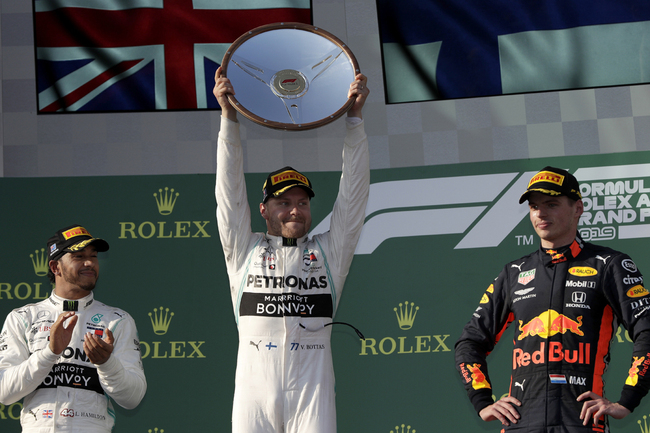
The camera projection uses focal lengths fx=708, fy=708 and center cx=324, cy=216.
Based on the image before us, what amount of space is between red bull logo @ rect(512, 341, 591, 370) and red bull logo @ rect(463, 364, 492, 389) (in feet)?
0.46

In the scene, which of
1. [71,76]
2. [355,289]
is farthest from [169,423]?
[71,76]

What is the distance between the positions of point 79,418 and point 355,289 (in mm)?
1686

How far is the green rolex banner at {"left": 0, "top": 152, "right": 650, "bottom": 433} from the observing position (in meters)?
3.70

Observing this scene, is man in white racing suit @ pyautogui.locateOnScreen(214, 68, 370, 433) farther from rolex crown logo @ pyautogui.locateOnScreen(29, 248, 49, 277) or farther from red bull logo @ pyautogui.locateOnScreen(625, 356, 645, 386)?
rolex crown logo @ pyautogui.locateOnScreen(29, 248, 49, 277)

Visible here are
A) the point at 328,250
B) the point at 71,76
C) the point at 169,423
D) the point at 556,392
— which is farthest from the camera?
the point at 71,76

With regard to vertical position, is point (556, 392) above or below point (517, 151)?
below

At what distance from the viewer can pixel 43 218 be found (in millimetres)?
3842

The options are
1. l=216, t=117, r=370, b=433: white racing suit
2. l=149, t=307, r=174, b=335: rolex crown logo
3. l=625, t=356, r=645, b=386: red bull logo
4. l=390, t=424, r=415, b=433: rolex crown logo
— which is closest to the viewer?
l=625, t=356, r=645, b=386: red bull logo

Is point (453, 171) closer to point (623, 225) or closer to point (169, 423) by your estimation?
point (623, 225)

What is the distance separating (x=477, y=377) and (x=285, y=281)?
77cm

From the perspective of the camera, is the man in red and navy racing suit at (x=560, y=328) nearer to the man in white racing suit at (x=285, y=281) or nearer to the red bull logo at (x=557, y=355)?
the red bull logo at (x=557, y=355)

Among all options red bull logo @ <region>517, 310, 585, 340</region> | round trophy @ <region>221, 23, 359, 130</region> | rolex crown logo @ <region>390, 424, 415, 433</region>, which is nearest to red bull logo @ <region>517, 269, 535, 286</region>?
red bull logo @ <region>517, 310, 585, 340</region>

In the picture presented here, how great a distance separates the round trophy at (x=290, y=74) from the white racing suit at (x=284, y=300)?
0.13m

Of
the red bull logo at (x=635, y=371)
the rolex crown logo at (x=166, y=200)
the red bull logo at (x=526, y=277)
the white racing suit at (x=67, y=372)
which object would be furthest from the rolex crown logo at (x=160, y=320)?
the red bull logo at (x=635, y=371)
